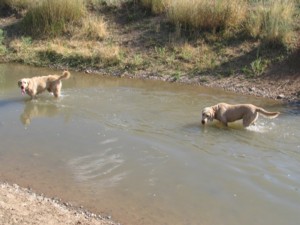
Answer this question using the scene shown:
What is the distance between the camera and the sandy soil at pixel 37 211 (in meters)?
6.42

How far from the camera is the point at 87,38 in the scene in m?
17.8

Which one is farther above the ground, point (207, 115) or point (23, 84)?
point (23, 84)

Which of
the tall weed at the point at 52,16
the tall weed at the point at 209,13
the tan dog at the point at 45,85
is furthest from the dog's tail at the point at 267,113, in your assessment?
the tall weed at the point at 52,16

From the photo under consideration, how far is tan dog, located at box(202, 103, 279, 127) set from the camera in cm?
1044

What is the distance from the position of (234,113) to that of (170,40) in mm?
6853

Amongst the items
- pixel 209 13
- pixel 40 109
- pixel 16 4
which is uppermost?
pixel 16 4

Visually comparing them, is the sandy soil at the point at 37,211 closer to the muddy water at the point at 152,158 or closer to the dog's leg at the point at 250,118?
the muddy water at the point at 152,158

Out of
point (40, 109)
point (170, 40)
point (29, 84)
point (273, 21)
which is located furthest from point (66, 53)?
point (273, 21)

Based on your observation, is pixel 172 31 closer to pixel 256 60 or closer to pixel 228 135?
pixel 256 60

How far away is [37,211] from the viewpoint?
673cm

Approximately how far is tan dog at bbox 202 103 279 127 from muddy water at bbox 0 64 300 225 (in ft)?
0.62

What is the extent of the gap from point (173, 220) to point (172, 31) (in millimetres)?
11531

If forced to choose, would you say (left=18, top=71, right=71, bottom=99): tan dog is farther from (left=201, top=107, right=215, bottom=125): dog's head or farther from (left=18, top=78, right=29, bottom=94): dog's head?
(left=201, top=107, right=215, bottom=125): dog's head

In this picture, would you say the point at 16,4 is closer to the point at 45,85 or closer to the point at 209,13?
the point at 209,13
